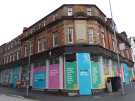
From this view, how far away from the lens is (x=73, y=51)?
25500 millimetres

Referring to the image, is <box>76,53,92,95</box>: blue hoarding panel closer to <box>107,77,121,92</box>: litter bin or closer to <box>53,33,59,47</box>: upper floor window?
<box>107,77,121,92</box>: litter bin

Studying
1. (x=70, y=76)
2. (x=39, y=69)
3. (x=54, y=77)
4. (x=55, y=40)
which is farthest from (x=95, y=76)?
(x=39, y=69)

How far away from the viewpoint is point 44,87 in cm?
2844

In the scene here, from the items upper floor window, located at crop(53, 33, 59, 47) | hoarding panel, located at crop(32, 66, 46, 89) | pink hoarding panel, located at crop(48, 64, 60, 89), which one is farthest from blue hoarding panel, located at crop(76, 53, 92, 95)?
hoarding panel, located at crop(32, 66, 46, 89)

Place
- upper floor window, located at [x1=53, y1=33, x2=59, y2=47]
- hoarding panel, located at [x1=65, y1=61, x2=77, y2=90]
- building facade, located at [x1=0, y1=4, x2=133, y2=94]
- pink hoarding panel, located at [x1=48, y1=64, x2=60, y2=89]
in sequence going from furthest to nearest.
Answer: upper floor window, located at [x1=53, y1=33, x2=59, y2=47], pink hoarding panel, located at [x1=48, y1=64, x2=60, y2=89], building facade, located at [x1=0, y1=4, x2=133, y2=94], hoarding panel, located at [x1=65, y1=61, x2=77, y2=90]

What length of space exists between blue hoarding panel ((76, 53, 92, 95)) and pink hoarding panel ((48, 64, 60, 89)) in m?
3.34

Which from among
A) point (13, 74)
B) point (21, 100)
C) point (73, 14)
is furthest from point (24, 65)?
point (21, 100)

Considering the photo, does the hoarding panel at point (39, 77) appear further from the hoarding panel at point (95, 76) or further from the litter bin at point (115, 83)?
the litter bin at point (115, 83)

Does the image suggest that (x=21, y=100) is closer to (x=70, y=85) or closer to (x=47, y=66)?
(x=70, y=85)

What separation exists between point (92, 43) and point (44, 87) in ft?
30.9

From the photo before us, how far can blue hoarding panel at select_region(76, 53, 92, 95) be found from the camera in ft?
80.1

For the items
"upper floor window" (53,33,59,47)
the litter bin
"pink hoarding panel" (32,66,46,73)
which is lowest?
the litter bin

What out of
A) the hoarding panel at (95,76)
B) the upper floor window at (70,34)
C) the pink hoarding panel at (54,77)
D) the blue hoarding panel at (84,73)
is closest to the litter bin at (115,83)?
the hoarding panel at (95,76)

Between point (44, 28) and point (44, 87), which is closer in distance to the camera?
point (44, 87)
